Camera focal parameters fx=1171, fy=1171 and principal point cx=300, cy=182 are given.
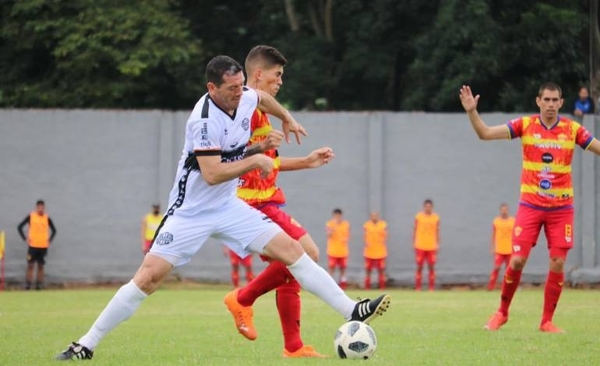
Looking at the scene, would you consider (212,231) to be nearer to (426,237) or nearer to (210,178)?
(210,178)

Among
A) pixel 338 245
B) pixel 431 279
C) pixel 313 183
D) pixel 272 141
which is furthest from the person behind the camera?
pixel 313 183

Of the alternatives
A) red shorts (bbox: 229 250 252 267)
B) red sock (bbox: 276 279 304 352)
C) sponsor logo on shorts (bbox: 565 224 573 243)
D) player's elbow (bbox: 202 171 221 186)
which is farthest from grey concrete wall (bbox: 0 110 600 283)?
player's elbow (bbox: 202 171 221 186)

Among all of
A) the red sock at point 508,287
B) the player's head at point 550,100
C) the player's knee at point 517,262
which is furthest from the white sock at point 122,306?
the player's head at point 550,100

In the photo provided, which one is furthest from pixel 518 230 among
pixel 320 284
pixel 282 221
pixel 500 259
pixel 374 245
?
pixel 374 245

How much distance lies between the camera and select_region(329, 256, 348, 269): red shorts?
83.6 feet

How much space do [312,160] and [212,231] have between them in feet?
3.61

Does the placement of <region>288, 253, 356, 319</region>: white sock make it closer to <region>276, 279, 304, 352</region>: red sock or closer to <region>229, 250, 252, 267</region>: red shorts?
<region>276, 279, 304, 352</region>: red sock

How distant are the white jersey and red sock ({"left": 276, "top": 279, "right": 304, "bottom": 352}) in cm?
115

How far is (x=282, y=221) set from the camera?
9.95 metres

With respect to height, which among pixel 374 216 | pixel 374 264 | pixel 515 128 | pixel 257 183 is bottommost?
pixel 374 264

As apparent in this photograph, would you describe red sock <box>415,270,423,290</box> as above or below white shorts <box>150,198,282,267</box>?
below

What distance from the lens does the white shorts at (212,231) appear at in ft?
28.9

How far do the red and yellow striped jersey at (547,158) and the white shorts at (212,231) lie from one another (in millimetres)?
4038

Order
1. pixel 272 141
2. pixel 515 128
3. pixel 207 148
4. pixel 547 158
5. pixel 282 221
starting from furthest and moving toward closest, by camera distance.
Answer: pixel 515 128
pixel 547 158
pixel 282 221
pixel 272 141
pixel 207 148
